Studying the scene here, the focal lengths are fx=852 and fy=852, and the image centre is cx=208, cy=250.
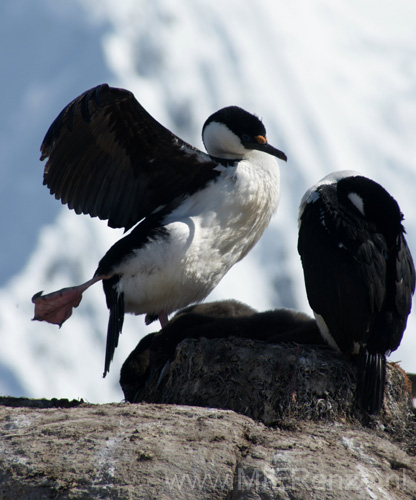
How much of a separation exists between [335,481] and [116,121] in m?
3.62

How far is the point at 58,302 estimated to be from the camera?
685cm

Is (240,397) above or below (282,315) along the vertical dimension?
below

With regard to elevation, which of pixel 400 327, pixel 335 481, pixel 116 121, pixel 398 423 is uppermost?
pixel 116 121

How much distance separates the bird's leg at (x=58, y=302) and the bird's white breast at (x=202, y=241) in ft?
1.17

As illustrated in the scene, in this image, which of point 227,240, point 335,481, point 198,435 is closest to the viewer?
point 335,481

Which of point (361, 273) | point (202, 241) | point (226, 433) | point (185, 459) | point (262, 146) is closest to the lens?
point (185, 459)

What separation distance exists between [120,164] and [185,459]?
10.7 feet

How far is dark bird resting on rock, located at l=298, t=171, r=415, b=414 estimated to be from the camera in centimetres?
561

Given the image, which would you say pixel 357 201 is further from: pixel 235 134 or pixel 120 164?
pixel 120 164

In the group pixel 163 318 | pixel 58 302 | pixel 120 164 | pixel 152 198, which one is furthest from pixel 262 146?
pixel 58 302

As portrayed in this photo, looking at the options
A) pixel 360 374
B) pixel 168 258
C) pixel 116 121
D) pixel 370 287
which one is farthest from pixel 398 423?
pixel 116 121

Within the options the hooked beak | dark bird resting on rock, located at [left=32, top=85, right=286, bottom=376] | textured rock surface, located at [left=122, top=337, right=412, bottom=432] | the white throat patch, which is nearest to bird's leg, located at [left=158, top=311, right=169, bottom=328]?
dark bird resting on rock, located at [left=32, top=85, right=286, bottom=376]

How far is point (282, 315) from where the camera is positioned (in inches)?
266

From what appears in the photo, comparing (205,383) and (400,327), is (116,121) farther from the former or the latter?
(400,327)
